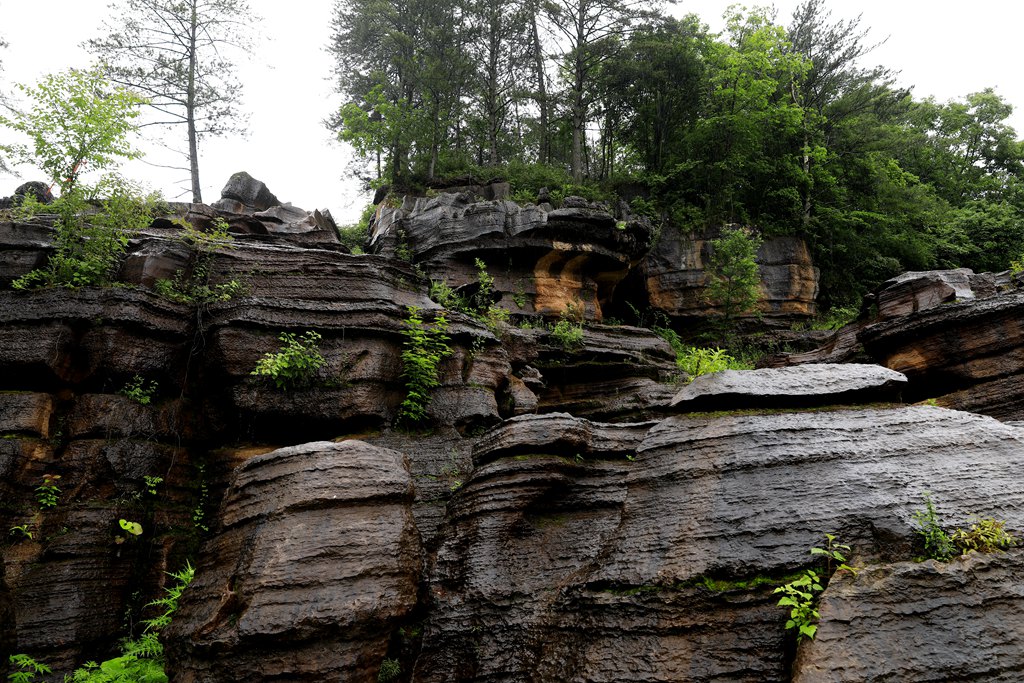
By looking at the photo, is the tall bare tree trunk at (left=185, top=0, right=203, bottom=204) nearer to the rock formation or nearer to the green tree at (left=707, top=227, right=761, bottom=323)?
the rock formation

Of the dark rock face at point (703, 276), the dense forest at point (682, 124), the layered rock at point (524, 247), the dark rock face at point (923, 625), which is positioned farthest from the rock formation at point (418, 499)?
the dense forest at point (682, 124)

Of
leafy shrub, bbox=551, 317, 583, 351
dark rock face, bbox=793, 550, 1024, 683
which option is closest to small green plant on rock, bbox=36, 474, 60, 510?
dark rock face, bbox=793, 550, 1024, 683

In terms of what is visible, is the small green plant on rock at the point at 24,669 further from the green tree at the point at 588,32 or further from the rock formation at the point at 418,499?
the green tree at the point at 588,32

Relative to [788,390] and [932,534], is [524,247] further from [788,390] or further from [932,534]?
[932,534]

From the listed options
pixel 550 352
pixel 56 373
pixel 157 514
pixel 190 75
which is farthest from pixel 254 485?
pixel 190 75

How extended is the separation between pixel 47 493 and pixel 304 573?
4.86 metres

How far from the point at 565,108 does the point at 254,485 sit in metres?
28.4

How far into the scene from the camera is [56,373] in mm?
8656

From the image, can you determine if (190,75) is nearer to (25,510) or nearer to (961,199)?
(25,510)

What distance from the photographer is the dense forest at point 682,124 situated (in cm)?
2380

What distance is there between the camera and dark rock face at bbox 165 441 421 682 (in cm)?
532

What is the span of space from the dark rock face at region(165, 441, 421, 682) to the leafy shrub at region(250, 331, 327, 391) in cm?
244

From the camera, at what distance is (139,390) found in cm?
898

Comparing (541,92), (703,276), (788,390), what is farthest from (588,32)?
(788,390)
